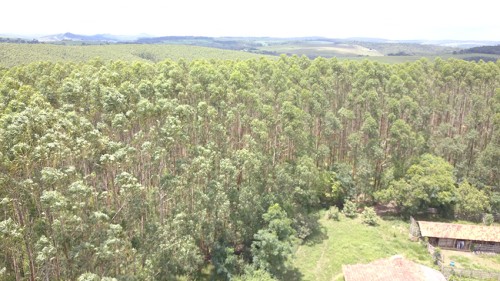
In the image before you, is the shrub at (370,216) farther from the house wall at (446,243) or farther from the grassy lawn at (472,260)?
the grassy lawn at (472,260)

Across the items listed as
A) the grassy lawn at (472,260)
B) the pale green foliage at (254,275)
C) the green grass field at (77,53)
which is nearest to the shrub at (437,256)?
the grassy lawn at (472,260)

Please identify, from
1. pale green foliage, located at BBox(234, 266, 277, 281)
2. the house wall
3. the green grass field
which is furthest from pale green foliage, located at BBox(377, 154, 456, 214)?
the green grass field

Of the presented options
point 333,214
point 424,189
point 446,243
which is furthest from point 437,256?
point 333,214

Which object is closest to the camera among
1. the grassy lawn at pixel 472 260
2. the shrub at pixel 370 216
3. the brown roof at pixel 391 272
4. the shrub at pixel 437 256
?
the brown roof at pixel 391 272

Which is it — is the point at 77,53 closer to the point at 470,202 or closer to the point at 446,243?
the point at 446,243

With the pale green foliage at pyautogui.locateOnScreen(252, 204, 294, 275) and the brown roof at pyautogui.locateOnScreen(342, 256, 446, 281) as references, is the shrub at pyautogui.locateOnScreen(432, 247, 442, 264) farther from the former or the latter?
the pale green foliage at pyautogui.locateOnScreen(252, 204, 294, 275)
